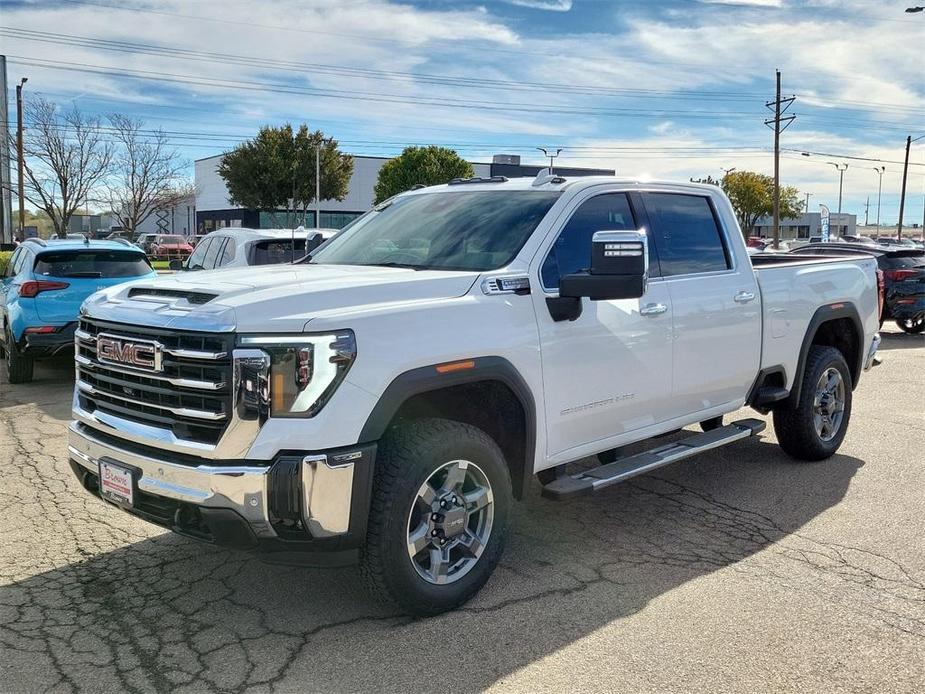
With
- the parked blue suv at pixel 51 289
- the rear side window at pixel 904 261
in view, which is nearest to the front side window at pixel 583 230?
the parked blue suv at pixel 51 289

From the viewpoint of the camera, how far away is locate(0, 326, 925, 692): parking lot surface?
3.33 metres

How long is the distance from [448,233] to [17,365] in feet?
23.6

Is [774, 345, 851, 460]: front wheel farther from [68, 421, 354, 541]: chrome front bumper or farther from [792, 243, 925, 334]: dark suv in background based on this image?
[792, 243, 925, 334]: dark suv in background

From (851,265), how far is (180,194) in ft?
138

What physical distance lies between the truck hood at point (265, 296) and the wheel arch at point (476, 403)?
1.15ft

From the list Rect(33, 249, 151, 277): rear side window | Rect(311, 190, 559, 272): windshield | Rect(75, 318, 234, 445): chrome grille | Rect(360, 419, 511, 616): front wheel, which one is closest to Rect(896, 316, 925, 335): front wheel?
Rect(33, 249, 151, 277): rear side window

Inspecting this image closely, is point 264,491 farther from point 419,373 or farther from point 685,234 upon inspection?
point 685,234

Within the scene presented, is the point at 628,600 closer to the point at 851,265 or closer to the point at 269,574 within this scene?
the point at 269,574

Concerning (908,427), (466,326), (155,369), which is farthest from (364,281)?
(908,427)

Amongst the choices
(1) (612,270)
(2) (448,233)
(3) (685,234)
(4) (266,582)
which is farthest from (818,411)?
(4) (266,582)

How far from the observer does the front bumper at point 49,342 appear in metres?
9.35

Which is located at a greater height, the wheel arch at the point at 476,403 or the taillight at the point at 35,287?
the taillight at the point at 35,287

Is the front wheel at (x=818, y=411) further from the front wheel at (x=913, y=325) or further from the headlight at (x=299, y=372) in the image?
the front wheel at (x=913, y=325)

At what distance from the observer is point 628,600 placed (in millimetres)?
4020
